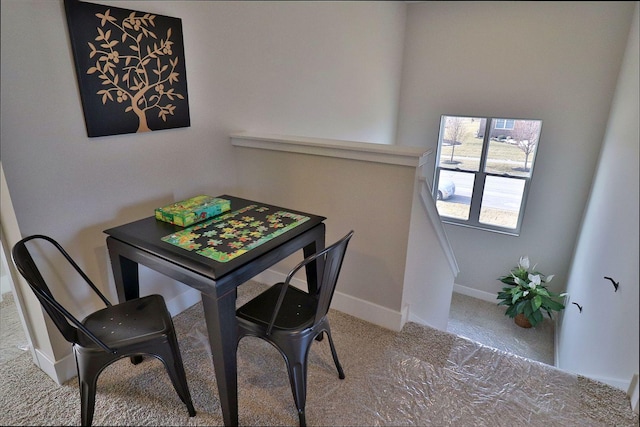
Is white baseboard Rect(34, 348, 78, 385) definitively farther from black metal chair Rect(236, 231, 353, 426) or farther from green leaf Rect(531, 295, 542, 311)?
green leaf Rect(531, 295, 542, 311)

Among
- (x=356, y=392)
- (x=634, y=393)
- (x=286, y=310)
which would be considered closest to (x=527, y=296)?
(x=634, y=393)

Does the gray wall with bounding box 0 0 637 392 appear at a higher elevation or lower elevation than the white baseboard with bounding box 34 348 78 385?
higher

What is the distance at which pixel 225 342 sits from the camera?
127 centimetres

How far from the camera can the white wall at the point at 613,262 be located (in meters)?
1.68

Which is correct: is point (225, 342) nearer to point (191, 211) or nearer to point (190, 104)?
point (191, 211)

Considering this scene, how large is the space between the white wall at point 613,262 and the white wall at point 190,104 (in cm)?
215

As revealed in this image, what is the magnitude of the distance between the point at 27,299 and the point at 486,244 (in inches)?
183

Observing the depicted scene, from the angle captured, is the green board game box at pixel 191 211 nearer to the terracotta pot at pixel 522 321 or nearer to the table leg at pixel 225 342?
the table leg at pixel 225 342

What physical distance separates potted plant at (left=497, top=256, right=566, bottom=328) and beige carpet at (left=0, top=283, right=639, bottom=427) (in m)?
2.47

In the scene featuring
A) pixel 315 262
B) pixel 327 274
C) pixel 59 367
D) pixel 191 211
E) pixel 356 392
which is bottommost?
pixel 356 392

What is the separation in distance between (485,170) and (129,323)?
14.5ft

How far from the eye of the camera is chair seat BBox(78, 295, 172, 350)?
130 centimetres

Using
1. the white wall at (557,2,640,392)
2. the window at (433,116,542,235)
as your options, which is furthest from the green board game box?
the window at (433,116,542,235)

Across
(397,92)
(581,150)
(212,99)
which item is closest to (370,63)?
(397,92)
